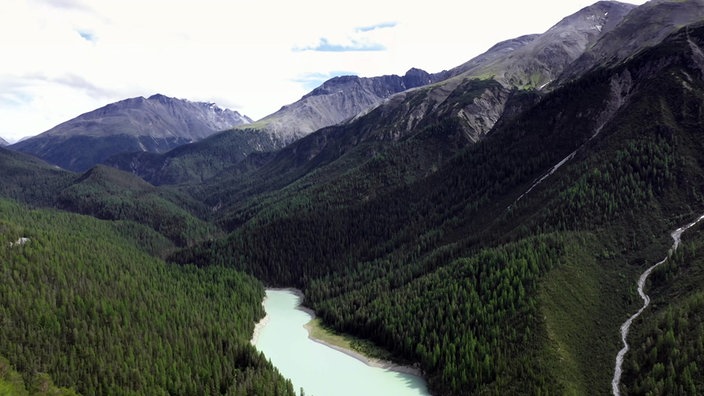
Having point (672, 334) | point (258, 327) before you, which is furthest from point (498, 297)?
point (258, 327)

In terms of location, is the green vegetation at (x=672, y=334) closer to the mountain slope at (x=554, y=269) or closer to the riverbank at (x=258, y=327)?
the mountain slope at (x=554, y=269)

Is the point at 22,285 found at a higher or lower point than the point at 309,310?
higher

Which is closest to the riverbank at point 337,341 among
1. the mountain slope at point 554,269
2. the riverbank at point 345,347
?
the riverbank at point 345,347

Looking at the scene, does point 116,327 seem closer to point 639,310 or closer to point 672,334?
point 672,334

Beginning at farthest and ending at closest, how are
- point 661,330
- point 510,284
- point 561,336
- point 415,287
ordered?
1. point 415,287
2. point 510,284
3. point 561,336
4. point 661,330

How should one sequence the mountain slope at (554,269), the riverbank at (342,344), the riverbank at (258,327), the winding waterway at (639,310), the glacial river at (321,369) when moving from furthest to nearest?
the riverbank at (258,327) → the riverbank at (342,344) → the glacial river at (321,369) → the mountain slope at (554,269) → the winding waterway at (639,310)

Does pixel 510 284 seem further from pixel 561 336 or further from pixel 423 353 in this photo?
pixel 423 353

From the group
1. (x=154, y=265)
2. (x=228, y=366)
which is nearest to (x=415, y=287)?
(x=228, y=366)

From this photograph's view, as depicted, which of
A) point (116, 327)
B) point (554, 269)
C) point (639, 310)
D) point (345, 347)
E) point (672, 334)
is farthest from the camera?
point (345, 347)

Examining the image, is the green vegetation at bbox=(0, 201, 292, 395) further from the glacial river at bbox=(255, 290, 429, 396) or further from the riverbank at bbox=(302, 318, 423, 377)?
the riverbank at bbox=(302, 318, 423, 377)
